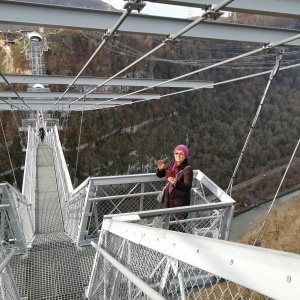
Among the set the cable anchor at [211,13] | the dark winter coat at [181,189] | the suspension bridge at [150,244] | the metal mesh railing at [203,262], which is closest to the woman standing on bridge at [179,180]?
the dark winter coat at [181,189]

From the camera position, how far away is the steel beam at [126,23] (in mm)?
2262

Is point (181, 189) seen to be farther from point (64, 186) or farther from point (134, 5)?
point (64, 186)

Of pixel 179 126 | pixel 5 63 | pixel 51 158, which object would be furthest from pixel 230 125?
pixel 51 158

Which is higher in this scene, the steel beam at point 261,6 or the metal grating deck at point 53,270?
the steel beam at point 261,6

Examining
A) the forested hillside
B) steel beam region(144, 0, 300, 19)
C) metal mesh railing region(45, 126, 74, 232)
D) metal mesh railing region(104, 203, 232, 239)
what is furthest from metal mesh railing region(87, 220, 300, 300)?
the forested hillside

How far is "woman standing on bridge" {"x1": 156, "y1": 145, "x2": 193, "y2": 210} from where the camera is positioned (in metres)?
2.97

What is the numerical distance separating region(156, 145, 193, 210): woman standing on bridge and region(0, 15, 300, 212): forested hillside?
2455cm

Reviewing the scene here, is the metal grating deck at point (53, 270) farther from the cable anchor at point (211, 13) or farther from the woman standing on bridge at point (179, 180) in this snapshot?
the cable anchor at point (211, 13)

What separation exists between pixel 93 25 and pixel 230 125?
130ft

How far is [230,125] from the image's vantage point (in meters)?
40.5

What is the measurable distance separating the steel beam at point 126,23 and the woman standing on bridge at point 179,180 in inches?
41.2

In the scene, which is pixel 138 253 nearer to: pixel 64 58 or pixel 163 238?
pixel 163 238

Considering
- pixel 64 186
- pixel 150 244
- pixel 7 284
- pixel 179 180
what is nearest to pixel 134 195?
pixel 179 180

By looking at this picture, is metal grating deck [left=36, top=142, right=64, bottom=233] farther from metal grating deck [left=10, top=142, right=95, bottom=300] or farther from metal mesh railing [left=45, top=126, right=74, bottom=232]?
metal grating deck [left=10, top=142, right=95, bottom=300]
